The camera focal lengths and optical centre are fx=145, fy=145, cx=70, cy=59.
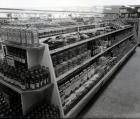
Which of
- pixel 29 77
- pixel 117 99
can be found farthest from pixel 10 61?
pixel 117 99

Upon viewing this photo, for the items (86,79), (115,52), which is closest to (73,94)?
(86,79)

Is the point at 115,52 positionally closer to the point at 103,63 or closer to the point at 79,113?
the point at 103,63

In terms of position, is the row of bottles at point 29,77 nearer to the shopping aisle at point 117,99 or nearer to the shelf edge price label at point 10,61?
the shelf edge price label at point 10,61

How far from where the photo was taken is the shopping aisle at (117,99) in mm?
2344

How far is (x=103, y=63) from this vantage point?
3426mm

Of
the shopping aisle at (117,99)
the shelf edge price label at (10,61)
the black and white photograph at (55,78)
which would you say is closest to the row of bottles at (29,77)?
the black and white photograph at (55,78)

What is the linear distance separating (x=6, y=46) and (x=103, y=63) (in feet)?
7.19

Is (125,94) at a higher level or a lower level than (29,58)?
lower

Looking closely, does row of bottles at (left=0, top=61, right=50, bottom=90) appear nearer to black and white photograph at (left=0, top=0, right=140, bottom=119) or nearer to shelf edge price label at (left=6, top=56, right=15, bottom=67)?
black and white photograph at (left=0, top=0, right=140, bottom=119)

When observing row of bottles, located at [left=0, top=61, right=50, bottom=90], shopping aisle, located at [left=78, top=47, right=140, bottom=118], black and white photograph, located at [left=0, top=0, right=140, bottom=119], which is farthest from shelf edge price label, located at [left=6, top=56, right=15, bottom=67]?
shopping aisle, located at [left=78, top=47, right=140, bottom=118]

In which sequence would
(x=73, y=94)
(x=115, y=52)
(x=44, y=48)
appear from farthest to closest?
1. (x=115, y=52)
2. (x=73, y=94)
3. (x=44, y=48)

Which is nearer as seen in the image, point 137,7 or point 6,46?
point 6,46

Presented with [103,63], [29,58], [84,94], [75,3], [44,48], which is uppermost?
[75,3]

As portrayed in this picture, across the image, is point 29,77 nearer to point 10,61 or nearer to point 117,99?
point 10,61
